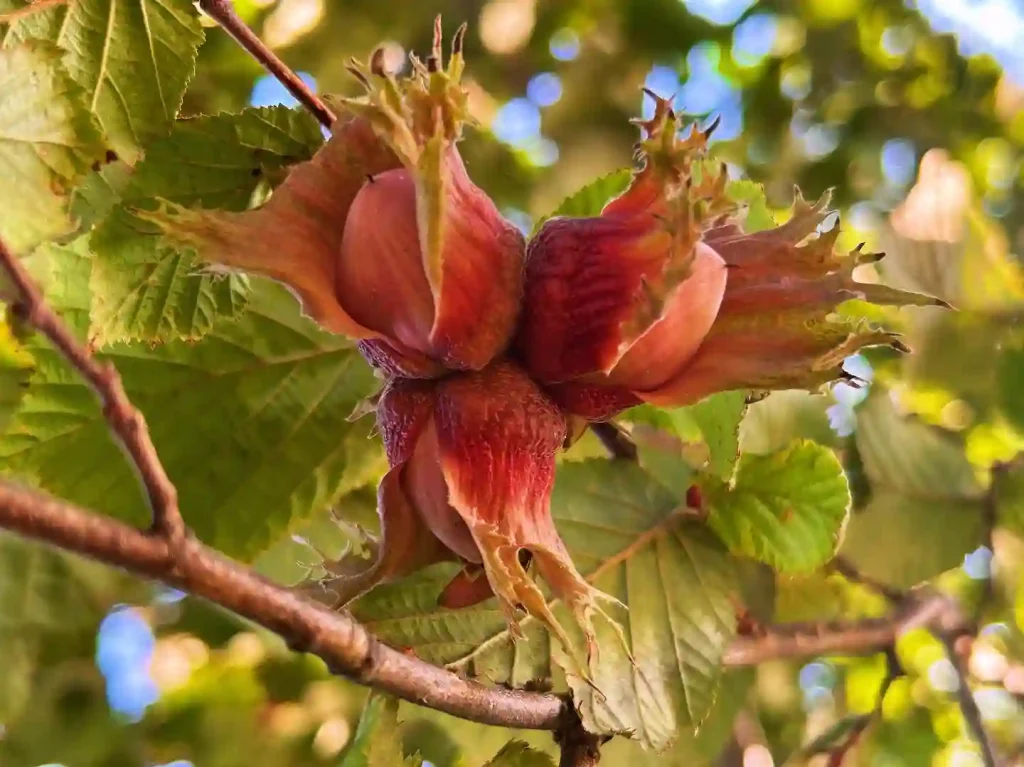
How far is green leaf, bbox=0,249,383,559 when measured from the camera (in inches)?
21.2

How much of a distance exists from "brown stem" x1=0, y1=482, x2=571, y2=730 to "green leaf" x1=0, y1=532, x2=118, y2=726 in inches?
21.9

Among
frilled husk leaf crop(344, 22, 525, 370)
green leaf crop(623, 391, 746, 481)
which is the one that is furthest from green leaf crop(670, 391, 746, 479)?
frilled husk leaf crop(344, 22, 525, 370)

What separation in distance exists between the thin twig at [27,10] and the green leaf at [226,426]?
167 millimetres

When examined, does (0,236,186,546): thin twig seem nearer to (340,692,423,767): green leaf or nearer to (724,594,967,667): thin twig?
(340,692,423,767): green leaf

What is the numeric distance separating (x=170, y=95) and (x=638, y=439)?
484 millimetres

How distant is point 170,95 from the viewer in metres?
0.46

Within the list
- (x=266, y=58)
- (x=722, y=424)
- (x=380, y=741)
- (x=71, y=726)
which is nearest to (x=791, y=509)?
(x=722, y=424)

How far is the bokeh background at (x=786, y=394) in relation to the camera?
94 centimetres

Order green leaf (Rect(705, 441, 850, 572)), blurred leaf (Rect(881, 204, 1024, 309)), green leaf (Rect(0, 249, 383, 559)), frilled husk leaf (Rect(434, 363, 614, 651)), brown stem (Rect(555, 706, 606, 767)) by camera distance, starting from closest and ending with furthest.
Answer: frilled husk leaf (Rect(434, 363, 614, 651)) → brown stem (Rect(555, 706, 606, 767)) → green leaf (Rect(0, 249, 383, 559)) → green leaf (Rect(705, 441, 850, 572)) → blurred leaf (Rect(881, 204, 1024, 309))

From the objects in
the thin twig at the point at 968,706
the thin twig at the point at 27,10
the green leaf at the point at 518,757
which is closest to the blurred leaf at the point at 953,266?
the thin twig at the point at 968,706

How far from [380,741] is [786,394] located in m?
0.58

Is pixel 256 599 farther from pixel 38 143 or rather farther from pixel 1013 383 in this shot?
pixel 1013 383

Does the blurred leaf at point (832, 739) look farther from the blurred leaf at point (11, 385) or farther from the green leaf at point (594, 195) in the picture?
the blurred leaf at point (11, 385)

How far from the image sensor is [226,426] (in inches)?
23.0
